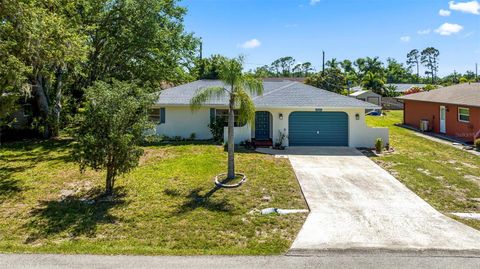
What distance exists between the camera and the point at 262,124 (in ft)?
68.4

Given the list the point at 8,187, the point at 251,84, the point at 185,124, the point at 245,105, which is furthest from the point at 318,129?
the point at 8,187

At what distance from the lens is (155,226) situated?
968 cm

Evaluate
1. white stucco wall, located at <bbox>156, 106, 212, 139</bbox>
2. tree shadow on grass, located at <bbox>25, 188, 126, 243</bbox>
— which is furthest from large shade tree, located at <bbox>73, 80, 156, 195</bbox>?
white stucco wall, located at <bbox>156, 106, 212, 139</bbox>

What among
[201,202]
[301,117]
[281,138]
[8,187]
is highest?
[301,117]

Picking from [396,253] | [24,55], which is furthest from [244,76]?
[24,55]

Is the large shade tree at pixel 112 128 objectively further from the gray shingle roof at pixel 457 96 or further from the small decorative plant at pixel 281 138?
the gray shingle roof at pixel 457 96

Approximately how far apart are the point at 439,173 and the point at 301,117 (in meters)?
7.56

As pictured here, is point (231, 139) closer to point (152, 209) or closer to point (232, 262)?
point (152, 209)

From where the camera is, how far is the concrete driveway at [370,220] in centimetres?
832

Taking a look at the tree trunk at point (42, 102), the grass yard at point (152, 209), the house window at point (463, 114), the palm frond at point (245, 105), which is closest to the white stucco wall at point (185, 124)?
the grass yard at point (152, 209)

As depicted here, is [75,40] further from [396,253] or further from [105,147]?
[396,253]

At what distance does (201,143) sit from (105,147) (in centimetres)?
916

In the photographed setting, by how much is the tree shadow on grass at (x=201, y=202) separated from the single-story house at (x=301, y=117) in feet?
25.3

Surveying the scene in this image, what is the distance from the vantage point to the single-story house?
19422mm
